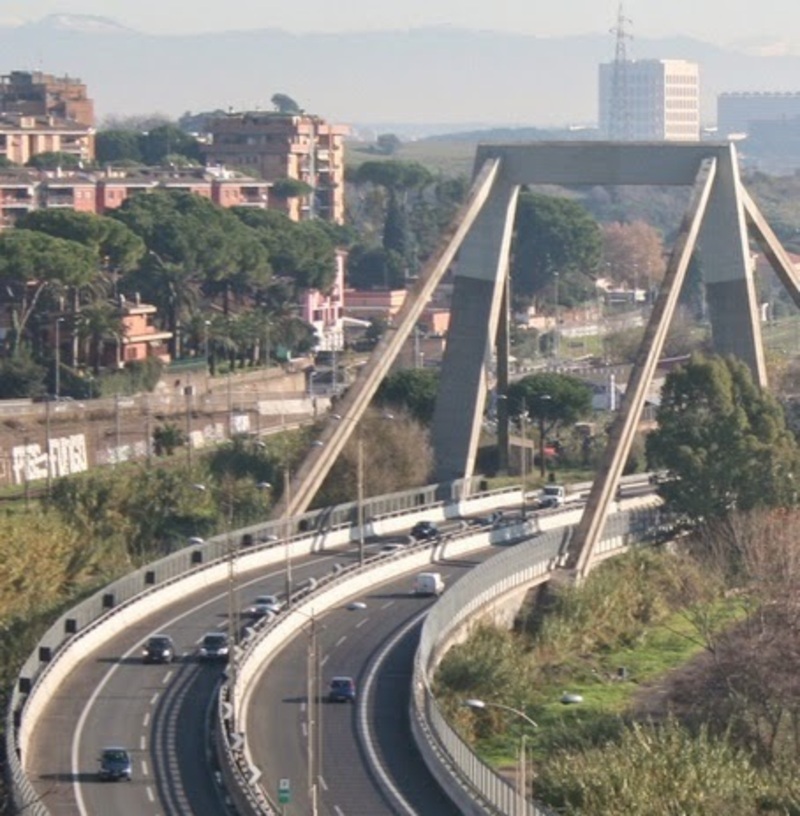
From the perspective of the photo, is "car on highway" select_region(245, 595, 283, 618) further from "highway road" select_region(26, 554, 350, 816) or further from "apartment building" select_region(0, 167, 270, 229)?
"apartment building" select_region(0, 167, 270, 229)

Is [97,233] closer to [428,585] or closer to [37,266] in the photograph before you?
[37,266]

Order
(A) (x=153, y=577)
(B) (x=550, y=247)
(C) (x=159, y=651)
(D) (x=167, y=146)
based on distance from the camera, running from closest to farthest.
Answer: (C) (x=159, y=651), (A) (x=153, y=577), (B) (x=550, y=247), (D) (x=167, y=146)

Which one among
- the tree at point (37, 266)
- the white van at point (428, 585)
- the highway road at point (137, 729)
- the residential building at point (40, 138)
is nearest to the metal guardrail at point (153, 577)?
the highway road at point (137, 729)

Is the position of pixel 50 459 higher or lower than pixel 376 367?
lower

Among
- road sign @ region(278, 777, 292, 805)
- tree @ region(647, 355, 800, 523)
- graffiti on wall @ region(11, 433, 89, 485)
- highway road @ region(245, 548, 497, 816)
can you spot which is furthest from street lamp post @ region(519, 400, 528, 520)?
road sign @ region(278, 777, 292, 805)

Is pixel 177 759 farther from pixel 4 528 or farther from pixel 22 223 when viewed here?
pixel 22 223

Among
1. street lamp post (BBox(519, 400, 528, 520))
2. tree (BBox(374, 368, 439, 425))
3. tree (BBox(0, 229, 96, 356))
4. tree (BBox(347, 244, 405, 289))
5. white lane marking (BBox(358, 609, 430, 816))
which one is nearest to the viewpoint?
white lane marking (BBox(358, 609, 430, 816))

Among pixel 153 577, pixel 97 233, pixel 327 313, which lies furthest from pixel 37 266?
pixel 153 577
